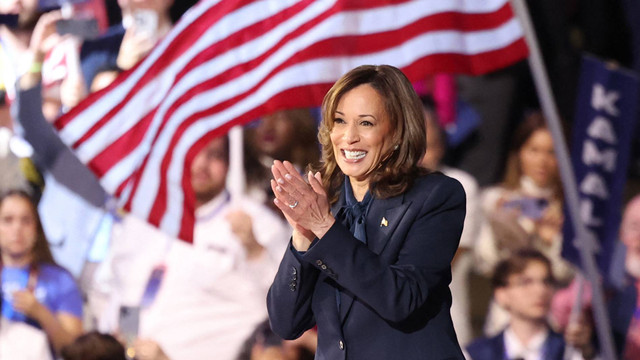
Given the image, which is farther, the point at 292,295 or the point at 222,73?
the point at 222,73

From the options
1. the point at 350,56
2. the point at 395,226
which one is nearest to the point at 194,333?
the point at 350,56

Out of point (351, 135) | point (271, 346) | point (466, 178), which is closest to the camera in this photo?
point (351, 135)

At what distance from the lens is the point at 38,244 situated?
610 centimetres

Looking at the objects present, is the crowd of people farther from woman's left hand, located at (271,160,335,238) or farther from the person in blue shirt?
woman's left hand, located at (271,160,335,238)

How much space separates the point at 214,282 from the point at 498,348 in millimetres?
1765

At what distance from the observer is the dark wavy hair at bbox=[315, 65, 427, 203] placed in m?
1.75

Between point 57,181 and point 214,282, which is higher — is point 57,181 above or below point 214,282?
above

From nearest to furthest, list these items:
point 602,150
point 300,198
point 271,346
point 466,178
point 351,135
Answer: point 300,198, point 351,135, point 602,150, point 271,346, point 466,178

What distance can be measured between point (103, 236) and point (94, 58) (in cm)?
115

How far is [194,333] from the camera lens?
5.70 metres

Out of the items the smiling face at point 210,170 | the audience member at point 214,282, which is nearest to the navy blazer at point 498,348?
the audience member at point 214,282

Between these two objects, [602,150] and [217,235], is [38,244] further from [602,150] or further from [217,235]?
[602,150]

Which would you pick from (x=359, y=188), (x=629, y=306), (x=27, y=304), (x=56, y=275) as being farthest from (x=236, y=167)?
(x=359, y=188)

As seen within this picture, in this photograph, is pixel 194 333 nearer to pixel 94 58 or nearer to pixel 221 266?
pixel 221 266
